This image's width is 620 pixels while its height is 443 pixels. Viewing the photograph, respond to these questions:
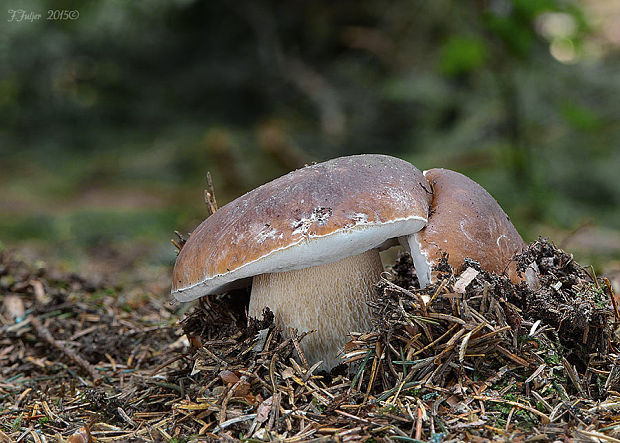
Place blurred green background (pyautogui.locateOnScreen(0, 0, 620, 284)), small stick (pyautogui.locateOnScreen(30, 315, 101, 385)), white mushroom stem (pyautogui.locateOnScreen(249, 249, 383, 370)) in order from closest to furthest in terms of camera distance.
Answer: white mushroom stem (pyautogui.locateOnScreen(249, 249, 383, 370))
small stick (pyautogui.locateOnScreen(30, 315, 101, 385))
blurred green background (pyautogui.locateOnScreen(0, 0, 620, 284))

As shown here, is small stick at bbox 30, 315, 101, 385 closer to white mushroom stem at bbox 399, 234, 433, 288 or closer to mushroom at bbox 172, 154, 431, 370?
mushroom at bbox 172, 154, 431, 370

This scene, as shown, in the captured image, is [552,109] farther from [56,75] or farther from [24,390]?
[56,75]

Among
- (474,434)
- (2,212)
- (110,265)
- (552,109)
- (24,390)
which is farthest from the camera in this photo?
(2,212)

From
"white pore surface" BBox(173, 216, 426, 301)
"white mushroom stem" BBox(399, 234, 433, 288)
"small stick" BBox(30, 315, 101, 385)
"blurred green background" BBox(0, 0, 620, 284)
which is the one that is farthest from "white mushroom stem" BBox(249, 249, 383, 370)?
"blurred green background" BBox(0, 0, 620, 284)

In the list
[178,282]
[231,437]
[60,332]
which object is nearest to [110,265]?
[60,332]

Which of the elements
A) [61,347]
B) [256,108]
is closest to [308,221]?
[61,347]

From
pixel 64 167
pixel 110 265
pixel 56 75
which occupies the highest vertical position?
pixel 56 75
